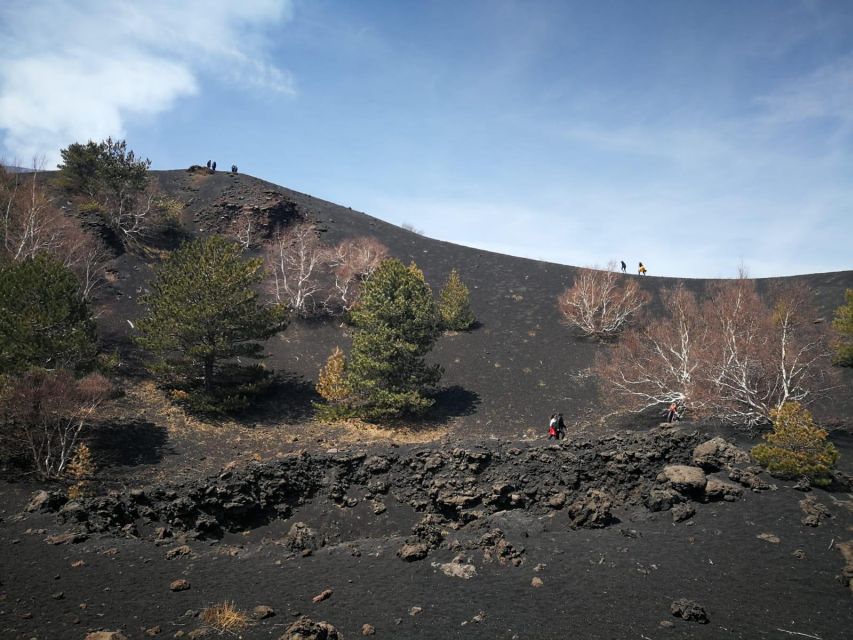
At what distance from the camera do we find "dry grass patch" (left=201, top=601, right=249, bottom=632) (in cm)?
819

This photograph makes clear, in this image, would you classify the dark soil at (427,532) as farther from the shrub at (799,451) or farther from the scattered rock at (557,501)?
the shrub at (799,451)

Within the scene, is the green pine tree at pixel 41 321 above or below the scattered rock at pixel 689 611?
above

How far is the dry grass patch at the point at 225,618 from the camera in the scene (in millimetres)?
8188

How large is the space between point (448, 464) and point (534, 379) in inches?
528

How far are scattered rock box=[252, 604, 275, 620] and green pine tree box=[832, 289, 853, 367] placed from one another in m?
25.8

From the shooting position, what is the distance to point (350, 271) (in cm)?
3881

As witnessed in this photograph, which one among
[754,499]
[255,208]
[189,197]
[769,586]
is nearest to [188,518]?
[769,586]

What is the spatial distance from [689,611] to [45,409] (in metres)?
18.1

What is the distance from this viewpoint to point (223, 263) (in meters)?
23.1

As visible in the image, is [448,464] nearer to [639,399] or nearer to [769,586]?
[769,586]

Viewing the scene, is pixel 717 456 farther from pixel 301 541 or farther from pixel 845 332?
pixel 845 332

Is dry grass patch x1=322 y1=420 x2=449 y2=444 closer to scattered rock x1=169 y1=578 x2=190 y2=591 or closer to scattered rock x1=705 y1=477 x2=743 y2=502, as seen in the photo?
scattered rock x1=169 y1=578 x2=190 y2=591

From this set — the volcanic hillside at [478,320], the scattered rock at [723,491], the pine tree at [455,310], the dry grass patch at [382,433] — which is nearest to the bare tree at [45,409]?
the volcanic hillside at [478,320]

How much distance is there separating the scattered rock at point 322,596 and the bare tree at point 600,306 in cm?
2831
